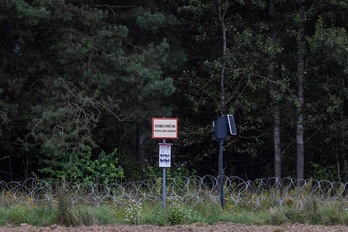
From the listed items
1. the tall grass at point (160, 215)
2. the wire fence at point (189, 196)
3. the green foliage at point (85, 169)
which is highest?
the green foliage at point (85, 169)

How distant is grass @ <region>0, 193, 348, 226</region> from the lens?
41.7 feet

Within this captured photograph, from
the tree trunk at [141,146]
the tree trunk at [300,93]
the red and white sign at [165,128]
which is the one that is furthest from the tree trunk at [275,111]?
the red and white sign at [165,128]

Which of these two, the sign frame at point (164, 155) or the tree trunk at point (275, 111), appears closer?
the sign frame at point (164, 155)

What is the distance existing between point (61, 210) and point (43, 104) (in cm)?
649

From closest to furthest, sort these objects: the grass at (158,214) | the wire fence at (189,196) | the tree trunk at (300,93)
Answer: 1. the grass at (158,214)
2. the wire fence at (189,196)
3. the tree trunk at (300,93)

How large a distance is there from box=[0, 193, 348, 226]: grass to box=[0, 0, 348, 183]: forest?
4.40 metres

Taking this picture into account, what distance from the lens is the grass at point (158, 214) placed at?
12.7 m

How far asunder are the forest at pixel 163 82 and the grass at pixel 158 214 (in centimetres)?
440

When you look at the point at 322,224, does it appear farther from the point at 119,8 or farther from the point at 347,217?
the point at 119,8

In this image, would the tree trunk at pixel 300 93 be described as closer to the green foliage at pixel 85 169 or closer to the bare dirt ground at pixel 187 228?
the green foliage at pixel 85 169

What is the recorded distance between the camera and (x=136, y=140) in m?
22.5

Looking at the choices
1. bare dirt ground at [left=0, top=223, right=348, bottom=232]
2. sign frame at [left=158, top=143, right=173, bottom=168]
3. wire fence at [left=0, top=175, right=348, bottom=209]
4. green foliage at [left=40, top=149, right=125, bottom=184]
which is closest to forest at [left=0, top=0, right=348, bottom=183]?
green foliage at [left=40, top=149, right=125, bottom=184]

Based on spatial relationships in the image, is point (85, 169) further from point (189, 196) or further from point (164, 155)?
point (164, 155)

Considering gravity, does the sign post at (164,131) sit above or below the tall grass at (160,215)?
above
